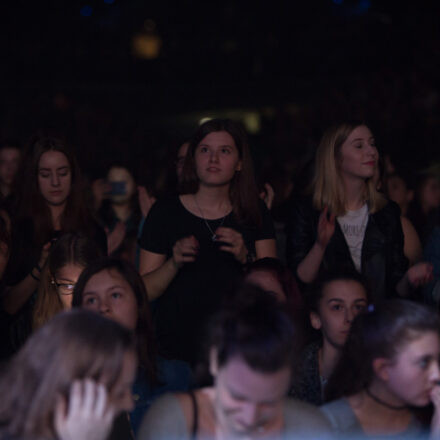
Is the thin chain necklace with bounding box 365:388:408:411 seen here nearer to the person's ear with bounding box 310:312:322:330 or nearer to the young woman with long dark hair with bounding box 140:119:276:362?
the person's ear with bounding box 310:312:322:330

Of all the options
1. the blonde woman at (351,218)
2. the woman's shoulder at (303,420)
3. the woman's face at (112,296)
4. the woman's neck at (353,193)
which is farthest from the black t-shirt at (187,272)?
the woman's shoulder at (303,420)

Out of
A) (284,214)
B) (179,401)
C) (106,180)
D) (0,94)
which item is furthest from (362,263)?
(0,94)

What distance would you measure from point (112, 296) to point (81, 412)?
3.18 ft

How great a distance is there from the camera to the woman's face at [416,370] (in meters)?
2.21

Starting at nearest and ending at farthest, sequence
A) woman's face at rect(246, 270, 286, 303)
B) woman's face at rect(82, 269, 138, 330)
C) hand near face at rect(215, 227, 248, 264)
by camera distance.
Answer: woman's face at rect(82, 269, 138, 330)
woman's face at rect(246, 270, 286, 303)
hand near face at rect(215, 227, 248, 264)

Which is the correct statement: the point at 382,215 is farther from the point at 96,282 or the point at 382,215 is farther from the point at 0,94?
the point at 0,94

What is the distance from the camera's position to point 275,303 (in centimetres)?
204

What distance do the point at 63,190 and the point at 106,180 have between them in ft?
4.97

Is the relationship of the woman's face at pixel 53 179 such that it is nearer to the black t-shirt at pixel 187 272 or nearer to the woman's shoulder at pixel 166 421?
the black t-shirt at pixel 187 272

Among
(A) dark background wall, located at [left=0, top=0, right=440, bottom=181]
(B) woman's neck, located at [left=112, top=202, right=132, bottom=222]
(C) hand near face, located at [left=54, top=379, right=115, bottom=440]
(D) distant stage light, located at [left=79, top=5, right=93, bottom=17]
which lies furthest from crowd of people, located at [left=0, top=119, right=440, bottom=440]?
(D) distant stage light, located at [left=79, top=5, right=93, bottom=17]

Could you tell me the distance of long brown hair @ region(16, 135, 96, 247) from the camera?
11.9 feet

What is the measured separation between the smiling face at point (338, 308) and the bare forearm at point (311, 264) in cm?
40

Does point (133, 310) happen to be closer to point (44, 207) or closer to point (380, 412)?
point (380, 412)

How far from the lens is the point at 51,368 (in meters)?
1.77
